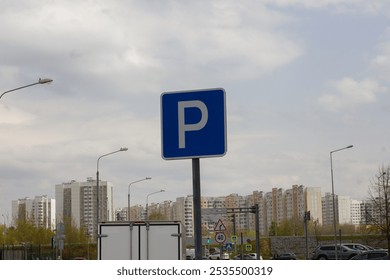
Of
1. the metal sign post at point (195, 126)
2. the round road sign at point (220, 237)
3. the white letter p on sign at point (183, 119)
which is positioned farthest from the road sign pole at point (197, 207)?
the round road sign at point (220, 237)

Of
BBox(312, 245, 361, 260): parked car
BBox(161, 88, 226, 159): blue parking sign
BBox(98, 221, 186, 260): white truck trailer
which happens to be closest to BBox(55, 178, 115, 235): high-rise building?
BBox(312, 245, 361, 260): parked car

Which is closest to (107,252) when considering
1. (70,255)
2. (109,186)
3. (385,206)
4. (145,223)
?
(145,223)

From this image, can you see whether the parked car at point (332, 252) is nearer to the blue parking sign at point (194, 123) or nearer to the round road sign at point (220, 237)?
the round road sign at point (220, 237)

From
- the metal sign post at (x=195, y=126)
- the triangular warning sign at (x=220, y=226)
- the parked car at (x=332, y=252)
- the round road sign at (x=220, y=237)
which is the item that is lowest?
the parked car at (x=332, y=252)

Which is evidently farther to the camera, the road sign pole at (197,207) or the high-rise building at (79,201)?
the high-rise building at (79,201)

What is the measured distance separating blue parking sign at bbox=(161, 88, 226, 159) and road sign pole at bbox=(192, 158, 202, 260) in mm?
141

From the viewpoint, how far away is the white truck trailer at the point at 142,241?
20469mm

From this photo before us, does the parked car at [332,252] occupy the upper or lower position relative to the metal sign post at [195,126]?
lower

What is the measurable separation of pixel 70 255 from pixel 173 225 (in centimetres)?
6963

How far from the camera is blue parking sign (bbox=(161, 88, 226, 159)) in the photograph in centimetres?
872

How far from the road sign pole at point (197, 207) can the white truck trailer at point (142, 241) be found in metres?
11.8
